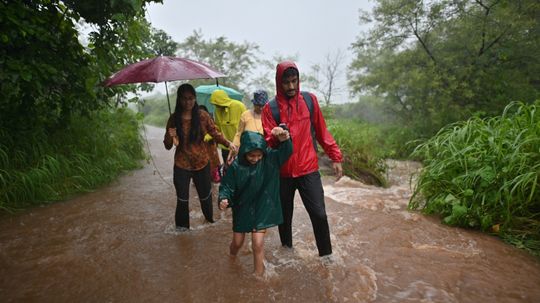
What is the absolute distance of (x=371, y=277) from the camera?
3033 millimetres

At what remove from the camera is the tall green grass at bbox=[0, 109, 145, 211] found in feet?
16.5

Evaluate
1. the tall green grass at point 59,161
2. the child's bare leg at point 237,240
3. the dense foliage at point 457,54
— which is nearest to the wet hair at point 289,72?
the child's bare leg at point 237,240

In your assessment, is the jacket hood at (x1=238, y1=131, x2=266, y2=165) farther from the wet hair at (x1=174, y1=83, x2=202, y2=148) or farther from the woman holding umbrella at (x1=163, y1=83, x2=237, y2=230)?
the wet hair at (x1=174, y1=83, x2=202, y2=148)

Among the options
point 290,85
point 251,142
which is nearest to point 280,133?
point 251,142

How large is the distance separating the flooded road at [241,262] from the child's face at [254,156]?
115 centimetres

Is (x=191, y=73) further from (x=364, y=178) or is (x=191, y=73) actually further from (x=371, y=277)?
(x=364, y=178)

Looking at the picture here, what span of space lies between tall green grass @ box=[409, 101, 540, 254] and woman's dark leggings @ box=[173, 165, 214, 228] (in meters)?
3.10

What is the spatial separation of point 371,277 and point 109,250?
9.62 feet

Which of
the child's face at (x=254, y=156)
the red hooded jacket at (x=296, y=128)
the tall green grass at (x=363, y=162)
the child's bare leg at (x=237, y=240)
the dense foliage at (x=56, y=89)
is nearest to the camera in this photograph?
the child's face at (x=254, y=156)

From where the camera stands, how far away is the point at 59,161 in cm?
582

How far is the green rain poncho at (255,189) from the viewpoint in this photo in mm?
2773

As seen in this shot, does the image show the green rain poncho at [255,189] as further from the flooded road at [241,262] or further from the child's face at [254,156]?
the flooded road at [241,262]

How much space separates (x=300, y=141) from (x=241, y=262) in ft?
4.78

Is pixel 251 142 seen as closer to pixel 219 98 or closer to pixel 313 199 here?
pixel 313 199
